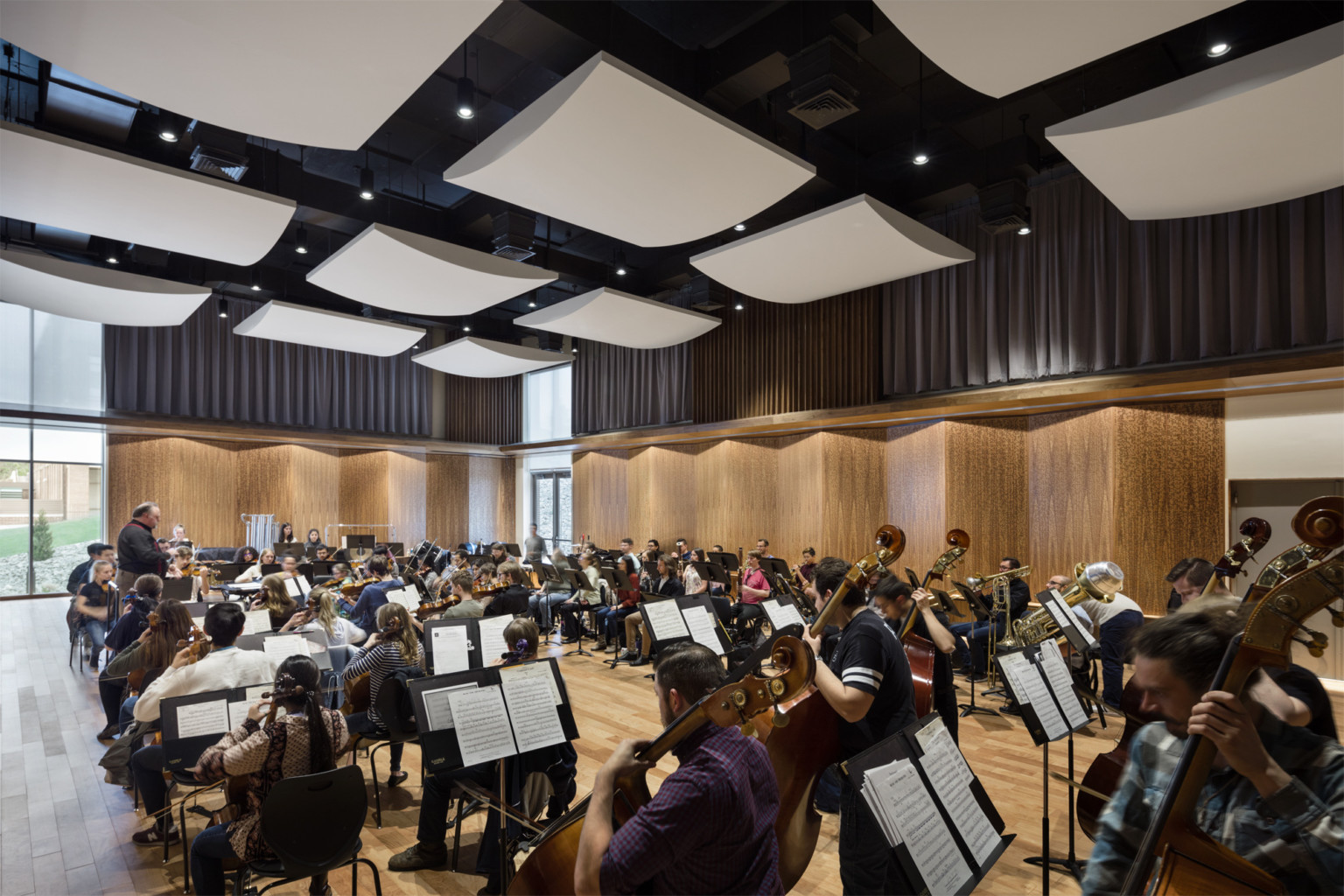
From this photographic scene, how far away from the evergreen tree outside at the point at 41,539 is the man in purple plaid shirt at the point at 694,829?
15.0 metres

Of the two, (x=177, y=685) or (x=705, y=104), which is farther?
(x=705, y=104)

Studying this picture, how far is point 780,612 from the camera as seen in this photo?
557 centimetres

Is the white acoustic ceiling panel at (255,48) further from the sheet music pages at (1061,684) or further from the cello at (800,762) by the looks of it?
the sheet music pages at (1061,684)

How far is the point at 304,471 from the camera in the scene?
14906 millimetres

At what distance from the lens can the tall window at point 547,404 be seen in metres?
16.6

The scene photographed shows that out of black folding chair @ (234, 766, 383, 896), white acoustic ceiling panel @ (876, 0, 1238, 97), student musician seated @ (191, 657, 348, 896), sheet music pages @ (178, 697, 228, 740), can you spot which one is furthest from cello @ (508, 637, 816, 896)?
white acoustic ceiling panel @ (876, 0, 1238, 97)

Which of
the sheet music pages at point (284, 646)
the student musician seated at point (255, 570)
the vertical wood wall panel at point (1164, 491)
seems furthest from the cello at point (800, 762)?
the student musician seated at point (255, 570)

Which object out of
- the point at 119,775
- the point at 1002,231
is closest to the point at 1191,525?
the point at 1002,231

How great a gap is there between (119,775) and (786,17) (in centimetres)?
695

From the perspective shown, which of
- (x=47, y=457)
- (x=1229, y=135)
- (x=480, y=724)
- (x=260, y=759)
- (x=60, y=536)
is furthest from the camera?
(x=60, y=536)

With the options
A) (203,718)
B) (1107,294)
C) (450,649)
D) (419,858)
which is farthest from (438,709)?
(1107,294)

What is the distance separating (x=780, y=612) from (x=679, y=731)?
12.6 feet

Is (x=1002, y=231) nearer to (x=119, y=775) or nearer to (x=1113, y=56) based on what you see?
(x=1113, y=56)

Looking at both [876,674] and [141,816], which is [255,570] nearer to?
[141,816]
